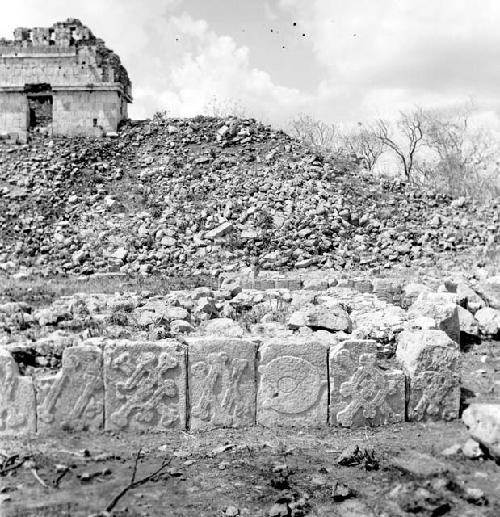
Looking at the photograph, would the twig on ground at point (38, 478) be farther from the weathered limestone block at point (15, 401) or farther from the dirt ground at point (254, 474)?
the weathered limestone block at point (15, 401)

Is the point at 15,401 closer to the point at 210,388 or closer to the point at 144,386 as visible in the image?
the point at 144,386

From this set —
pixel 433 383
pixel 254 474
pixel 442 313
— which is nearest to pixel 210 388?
pixel 254 474

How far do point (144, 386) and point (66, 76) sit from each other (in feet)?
66.6

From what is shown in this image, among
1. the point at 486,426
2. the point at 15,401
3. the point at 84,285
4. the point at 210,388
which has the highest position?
the point at 84,285

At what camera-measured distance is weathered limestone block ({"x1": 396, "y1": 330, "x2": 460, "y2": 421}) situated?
22.7ft

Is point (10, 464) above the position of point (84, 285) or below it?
below

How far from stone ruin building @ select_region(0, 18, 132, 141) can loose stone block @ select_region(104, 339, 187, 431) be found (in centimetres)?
1914

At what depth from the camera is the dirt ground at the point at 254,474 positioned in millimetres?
4977

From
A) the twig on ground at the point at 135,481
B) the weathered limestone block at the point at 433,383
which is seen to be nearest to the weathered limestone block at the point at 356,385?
the weathered limestone block at the point at 433,383

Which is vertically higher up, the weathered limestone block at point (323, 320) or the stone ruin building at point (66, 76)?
the stone ruin building at point (66, 76)

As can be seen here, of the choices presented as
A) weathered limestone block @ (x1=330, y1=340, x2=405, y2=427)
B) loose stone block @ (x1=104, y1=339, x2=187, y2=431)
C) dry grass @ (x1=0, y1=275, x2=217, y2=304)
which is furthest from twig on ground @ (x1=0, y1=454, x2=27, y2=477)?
dry grass @ (x1=0, y1=275, x2=217, y2=304)

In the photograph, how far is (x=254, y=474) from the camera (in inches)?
218

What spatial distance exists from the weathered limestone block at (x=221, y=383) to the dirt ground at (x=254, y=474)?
16 cm

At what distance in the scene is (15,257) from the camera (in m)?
19.5
